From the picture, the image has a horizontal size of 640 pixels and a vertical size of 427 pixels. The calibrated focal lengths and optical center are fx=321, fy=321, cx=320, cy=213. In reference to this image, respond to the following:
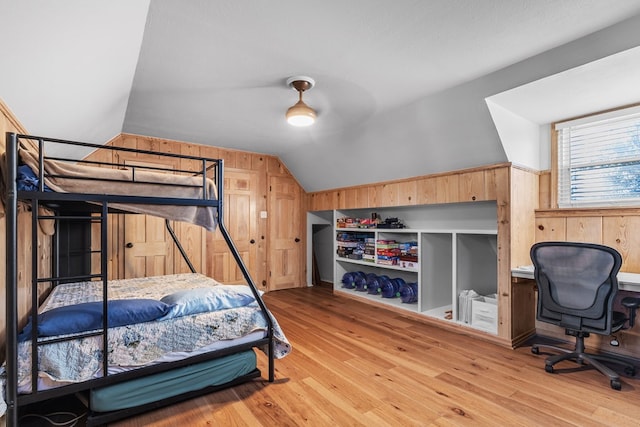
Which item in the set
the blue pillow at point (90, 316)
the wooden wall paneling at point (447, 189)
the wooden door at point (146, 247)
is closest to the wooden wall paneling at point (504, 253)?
the wooden wall paneling at point (447, 189)

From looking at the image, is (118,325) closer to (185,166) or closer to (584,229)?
(185,166)

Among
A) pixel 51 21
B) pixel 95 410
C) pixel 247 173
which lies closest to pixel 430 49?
pixel 51 21

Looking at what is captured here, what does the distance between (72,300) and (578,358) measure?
12.6 ft

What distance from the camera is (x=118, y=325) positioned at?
6.13 feet

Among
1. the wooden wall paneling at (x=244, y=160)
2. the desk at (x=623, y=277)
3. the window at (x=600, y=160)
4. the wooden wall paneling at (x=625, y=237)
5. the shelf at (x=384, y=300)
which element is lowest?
the shelf at (x=384, y=300)

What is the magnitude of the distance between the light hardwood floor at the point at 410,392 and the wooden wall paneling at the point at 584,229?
44.1 inches

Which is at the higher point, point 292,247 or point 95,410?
point 292,247

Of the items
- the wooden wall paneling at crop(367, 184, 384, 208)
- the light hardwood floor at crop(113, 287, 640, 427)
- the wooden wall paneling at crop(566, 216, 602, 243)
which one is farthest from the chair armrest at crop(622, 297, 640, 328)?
the wooden wall paneling at crop(367, 184, 384, 208)

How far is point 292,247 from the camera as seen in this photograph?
5438mm

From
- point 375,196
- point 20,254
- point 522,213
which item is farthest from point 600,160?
point 20,254

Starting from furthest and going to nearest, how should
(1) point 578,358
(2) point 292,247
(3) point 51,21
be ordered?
(2) point 292,247 → (1) point 578,358 → (3) point 51,21

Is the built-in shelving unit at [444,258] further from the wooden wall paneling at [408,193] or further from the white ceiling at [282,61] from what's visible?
the white ceiling at [282,61]

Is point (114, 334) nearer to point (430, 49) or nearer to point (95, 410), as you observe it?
point (95, 410)

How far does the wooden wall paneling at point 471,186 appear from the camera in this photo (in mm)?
3154
